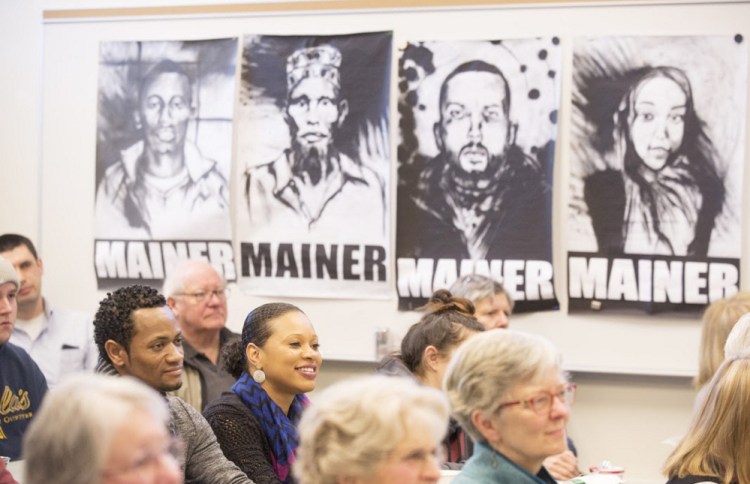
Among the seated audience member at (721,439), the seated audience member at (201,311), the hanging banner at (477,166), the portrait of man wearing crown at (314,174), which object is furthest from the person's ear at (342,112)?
the seated audience member at (721,439)

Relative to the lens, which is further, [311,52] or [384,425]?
[311,52]

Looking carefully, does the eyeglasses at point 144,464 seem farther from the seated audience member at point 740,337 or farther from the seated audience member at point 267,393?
the seated audience member at point 740,337

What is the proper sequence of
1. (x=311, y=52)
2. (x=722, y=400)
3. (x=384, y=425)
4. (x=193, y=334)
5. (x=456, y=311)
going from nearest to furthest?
(x=384, y=425) → (x=722, y=400) → (x=456, y=311) → (x=193, y=334) → (x=311, y=52)

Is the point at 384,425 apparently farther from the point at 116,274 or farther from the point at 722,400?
the point at 116,274

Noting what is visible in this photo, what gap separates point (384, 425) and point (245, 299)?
3.62 m

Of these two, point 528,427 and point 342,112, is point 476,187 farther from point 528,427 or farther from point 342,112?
point 528,427

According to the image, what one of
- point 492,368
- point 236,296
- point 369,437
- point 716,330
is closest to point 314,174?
point 236,296

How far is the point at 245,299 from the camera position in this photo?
5.60 metres

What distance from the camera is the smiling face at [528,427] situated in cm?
246

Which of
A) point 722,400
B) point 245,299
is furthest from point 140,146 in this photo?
point 722,400

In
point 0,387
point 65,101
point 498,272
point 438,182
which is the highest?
point 65,101

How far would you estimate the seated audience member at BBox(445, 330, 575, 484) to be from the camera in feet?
8.08

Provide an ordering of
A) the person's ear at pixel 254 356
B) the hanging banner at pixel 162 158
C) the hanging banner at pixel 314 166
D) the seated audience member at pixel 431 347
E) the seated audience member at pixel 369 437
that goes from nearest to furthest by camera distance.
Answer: the seated audience member at pixel 369 437
the person's ear at pixel 254 356
the seated audience member at pixel 431 347
the hanging banner at pixel 314 166
the hanging banner at pixel 162 158

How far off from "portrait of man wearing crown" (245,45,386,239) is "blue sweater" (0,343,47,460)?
1.99m
